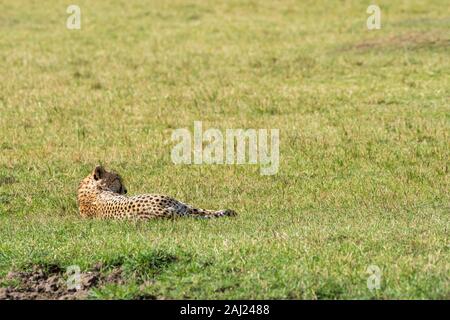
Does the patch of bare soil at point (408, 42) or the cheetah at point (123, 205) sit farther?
the patch of bare soil at point (408, 42)

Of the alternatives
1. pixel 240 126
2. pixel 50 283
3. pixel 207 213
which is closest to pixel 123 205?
pixel 207 213

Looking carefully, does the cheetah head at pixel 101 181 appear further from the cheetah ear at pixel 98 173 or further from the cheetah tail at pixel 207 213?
the cheetah tail at pixel 207 213

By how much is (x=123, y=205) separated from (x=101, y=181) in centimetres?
108

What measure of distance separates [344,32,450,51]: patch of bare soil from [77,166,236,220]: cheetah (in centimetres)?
1443

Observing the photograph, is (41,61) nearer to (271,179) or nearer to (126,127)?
(126,127)

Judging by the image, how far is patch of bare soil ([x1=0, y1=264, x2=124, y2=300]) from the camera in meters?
9.81

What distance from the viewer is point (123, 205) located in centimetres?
1374

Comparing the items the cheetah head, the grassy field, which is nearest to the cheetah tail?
the grassy field

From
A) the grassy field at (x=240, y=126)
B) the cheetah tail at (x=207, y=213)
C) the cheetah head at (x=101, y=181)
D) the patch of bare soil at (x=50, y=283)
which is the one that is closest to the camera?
the patch of bare soil at (x=50, y=283)

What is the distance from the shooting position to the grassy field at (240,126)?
10219mm

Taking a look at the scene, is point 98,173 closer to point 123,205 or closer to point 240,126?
point 123,205

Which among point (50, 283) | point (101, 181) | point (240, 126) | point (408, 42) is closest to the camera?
point (50, 283)

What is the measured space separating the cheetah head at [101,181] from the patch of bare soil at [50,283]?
4.22 m

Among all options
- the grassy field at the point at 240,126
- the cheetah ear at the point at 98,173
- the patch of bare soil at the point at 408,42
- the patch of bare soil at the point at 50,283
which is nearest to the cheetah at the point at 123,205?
the cheetah ear at the point at 98,173
